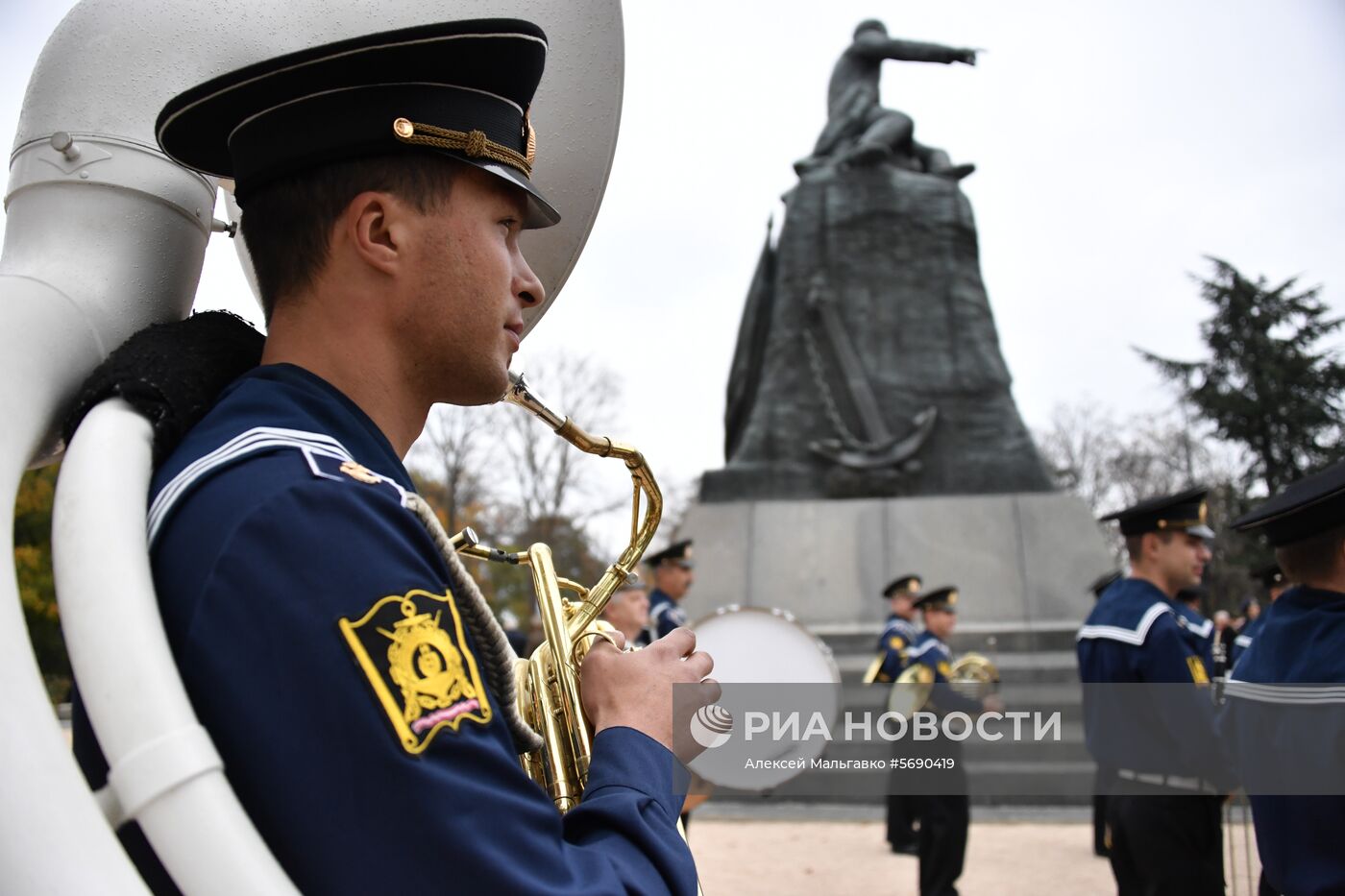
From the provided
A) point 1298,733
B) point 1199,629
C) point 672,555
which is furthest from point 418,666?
point 672,555

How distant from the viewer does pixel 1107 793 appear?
5770 mm

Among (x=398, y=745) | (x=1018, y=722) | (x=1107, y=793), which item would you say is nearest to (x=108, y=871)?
(x=398, y=745)

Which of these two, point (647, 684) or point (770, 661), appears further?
point (770, 661)

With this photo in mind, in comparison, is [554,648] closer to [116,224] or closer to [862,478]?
[116,224]

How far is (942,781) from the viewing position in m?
8.42

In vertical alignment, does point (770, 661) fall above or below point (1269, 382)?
below

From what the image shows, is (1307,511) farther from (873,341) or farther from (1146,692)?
(873,341)

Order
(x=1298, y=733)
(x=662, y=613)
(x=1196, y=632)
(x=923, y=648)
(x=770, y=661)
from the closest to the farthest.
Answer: (x=1298, y=733) < (x=1196, y=632) < (x=770, y=661) < (x=662, y=613) < (x=923, y=648)

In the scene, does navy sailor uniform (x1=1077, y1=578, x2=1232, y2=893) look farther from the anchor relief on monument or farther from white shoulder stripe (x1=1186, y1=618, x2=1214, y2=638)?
the anchor relief on monument

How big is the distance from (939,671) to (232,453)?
8.70m

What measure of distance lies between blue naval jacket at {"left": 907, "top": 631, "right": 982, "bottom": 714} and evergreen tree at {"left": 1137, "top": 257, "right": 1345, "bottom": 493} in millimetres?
19721

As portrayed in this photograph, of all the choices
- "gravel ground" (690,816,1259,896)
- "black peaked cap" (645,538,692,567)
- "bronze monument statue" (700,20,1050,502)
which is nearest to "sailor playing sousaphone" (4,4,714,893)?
"gravel ground" (690,816,1259,896)

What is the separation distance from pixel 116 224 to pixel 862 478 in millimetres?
14910

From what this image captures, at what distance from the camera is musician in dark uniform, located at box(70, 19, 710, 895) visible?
1062 millimetres
